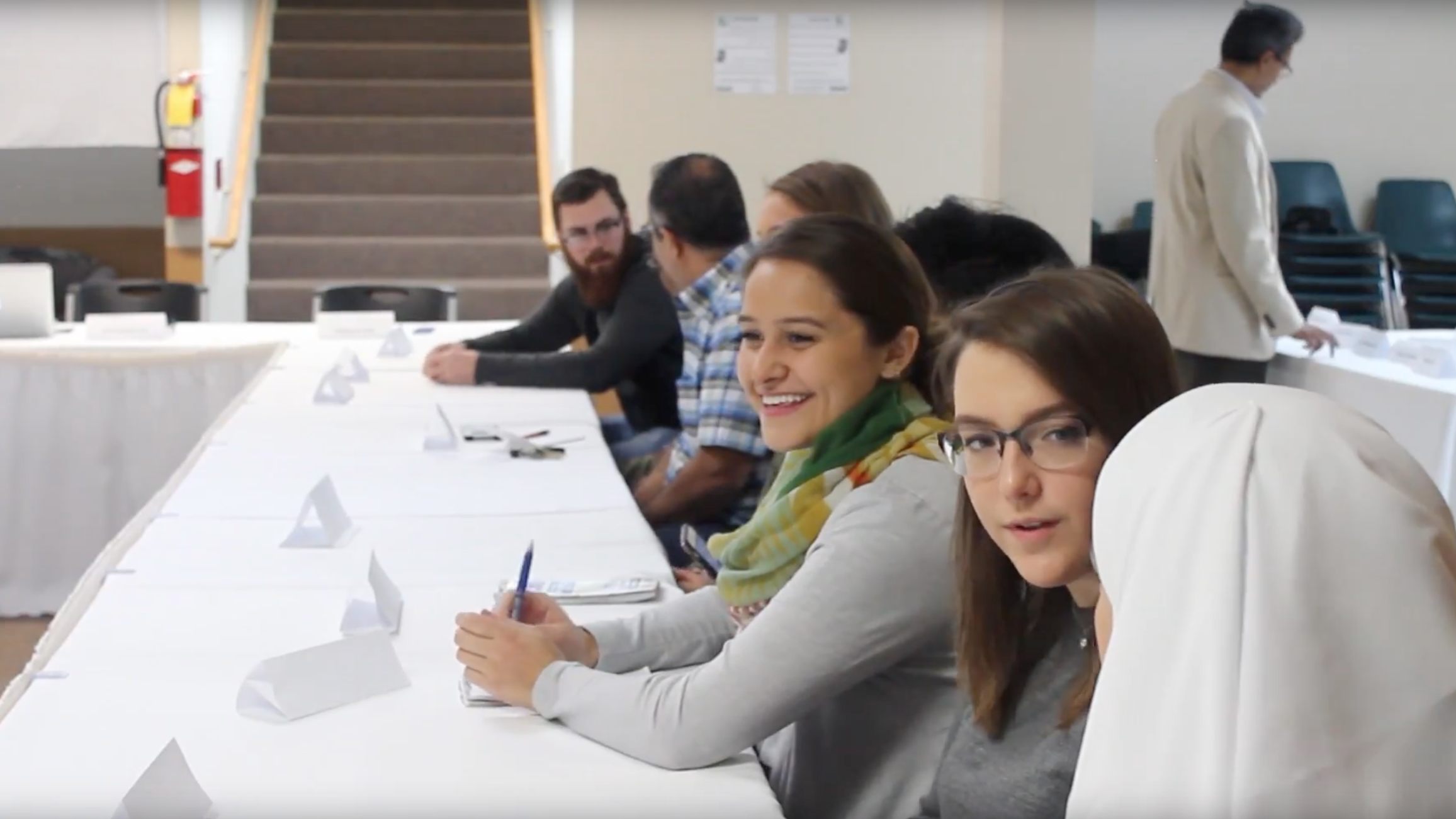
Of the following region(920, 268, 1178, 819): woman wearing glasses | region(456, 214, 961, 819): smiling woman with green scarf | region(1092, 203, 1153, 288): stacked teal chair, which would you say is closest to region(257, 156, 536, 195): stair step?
region(1092, 203, 1153, 288): stacked teal chair

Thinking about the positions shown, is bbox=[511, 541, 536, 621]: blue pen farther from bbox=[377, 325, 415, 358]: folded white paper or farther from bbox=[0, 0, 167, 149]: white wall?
bbox=[0, 0, 167, 149]: white wall

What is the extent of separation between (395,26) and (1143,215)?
13.6 ft

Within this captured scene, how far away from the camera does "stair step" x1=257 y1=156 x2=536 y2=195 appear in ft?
24.1

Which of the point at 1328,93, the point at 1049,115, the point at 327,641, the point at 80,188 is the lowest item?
the point at 327,641

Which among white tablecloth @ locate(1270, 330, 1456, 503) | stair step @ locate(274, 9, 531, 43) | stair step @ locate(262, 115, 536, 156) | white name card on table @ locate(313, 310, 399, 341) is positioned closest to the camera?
white tablecloth @ locate(1270, 330, 1456, 503)

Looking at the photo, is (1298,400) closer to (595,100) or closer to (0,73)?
(595,100)

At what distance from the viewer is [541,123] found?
295 inches

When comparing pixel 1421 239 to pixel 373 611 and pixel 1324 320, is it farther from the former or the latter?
pixel 373 611

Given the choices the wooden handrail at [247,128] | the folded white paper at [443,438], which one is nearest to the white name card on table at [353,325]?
the folded white paper at [443,438]

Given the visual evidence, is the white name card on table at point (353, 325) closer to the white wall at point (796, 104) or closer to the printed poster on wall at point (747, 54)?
the white wall at point (796, 104)

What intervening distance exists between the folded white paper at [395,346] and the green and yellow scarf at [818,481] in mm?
2573

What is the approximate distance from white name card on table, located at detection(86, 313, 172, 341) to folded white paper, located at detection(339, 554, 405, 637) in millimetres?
2798

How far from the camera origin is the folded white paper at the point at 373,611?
5.62ft

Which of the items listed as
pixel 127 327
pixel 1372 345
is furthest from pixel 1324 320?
pixel 127 327
